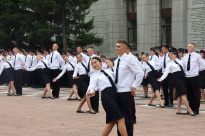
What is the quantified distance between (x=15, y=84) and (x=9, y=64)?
3.28ft

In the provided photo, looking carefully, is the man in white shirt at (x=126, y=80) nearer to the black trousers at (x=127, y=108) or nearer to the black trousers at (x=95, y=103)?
the black trousers at (x=127, y=108)

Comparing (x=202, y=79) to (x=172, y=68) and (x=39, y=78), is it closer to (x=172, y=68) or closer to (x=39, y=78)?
(x=172, y=68)

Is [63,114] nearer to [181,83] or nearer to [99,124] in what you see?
[99,124]

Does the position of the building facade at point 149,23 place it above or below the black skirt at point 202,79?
above

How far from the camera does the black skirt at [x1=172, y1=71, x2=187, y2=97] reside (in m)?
13.4

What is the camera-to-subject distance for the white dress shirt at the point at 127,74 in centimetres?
878

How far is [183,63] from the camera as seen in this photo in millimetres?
13820

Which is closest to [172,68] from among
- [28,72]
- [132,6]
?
[28,72]

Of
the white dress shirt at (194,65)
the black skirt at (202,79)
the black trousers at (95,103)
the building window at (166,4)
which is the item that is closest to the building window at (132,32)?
the building window at (166,4)

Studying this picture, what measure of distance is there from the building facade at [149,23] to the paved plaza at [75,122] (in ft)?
40.8

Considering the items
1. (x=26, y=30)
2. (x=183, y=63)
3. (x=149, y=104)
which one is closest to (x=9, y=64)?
(x=149, y=104)

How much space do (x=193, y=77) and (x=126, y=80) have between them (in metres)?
5.21

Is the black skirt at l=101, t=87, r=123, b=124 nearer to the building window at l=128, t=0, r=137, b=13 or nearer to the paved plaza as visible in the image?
the paved plaza

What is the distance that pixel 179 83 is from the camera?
13453 mm
